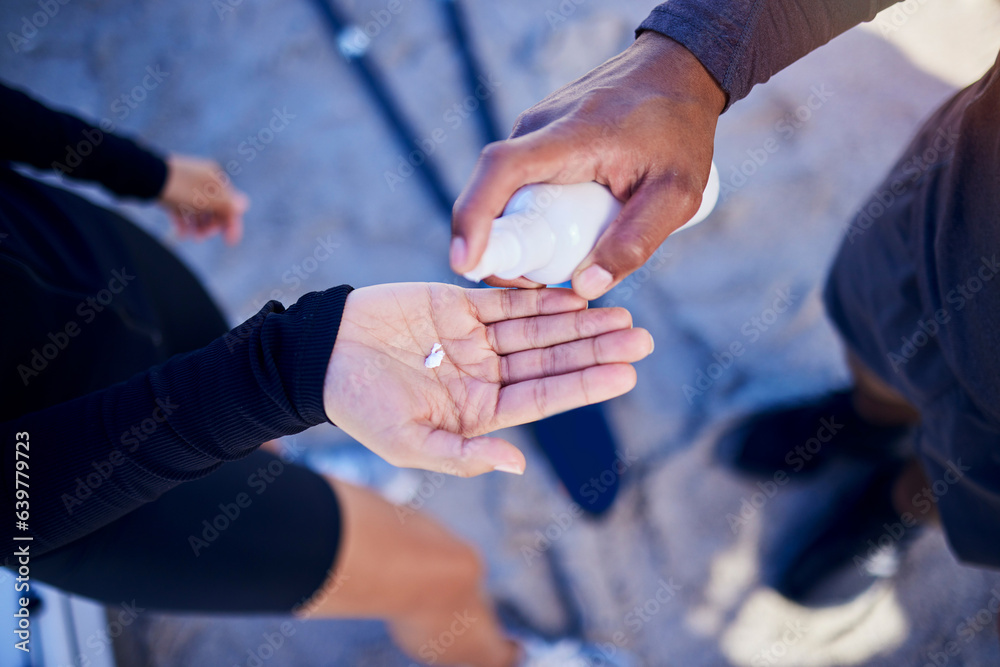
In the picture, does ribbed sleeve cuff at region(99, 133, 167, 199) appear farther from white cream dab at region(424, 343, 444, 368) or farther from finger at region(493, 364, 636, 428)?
finger at region(493, 364, 636, 428)

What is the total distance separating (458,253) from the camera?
0.64 metres

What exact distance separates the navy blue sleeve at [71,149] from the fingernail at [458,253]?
807 mm

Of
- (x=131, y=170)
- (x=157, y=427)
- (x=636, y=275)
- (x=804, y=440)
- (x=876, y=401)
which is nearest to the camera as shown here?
(x=157, y=427)

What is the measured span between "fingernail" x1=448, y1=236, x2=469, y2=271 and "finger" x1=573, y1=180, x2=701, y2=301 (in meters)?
0.17

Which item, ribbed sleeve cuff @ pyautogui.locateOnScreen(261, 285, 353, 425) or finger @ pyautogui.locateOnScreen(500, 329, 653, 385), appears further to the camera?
finger @ pyautogui.locateOnScreen(500, 329, 653, 385)

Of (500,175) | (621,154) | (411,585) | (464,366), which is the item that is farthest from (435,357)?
(411,585)

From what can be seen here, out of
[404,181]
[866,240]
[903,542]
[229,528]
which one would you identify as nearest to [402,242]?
[404,181]

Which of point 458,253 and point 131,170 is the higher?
point 131,170

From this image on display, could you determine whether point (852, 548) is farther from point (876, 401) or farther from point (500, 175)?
point (500, 175)

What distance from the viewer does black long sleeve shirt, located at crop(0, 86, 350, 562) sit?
0.64 metres

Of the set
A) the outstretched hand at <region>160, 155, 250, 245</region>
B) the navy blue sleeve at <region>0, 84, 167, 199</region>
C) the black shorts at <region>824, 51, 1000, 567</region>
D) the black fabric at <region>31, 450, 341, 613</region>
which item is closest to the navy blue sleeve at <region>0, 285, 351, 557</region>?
the black fabric at <region>31, 450, 341, 613</region>

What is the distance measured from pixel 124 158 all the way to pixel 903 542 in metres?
1.86

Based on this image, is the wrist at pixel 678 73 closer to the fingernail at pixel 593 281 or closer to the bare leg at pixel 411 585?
the fingernail at pixel 593 281

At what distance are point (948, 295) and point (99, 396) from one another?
1.07 metres
